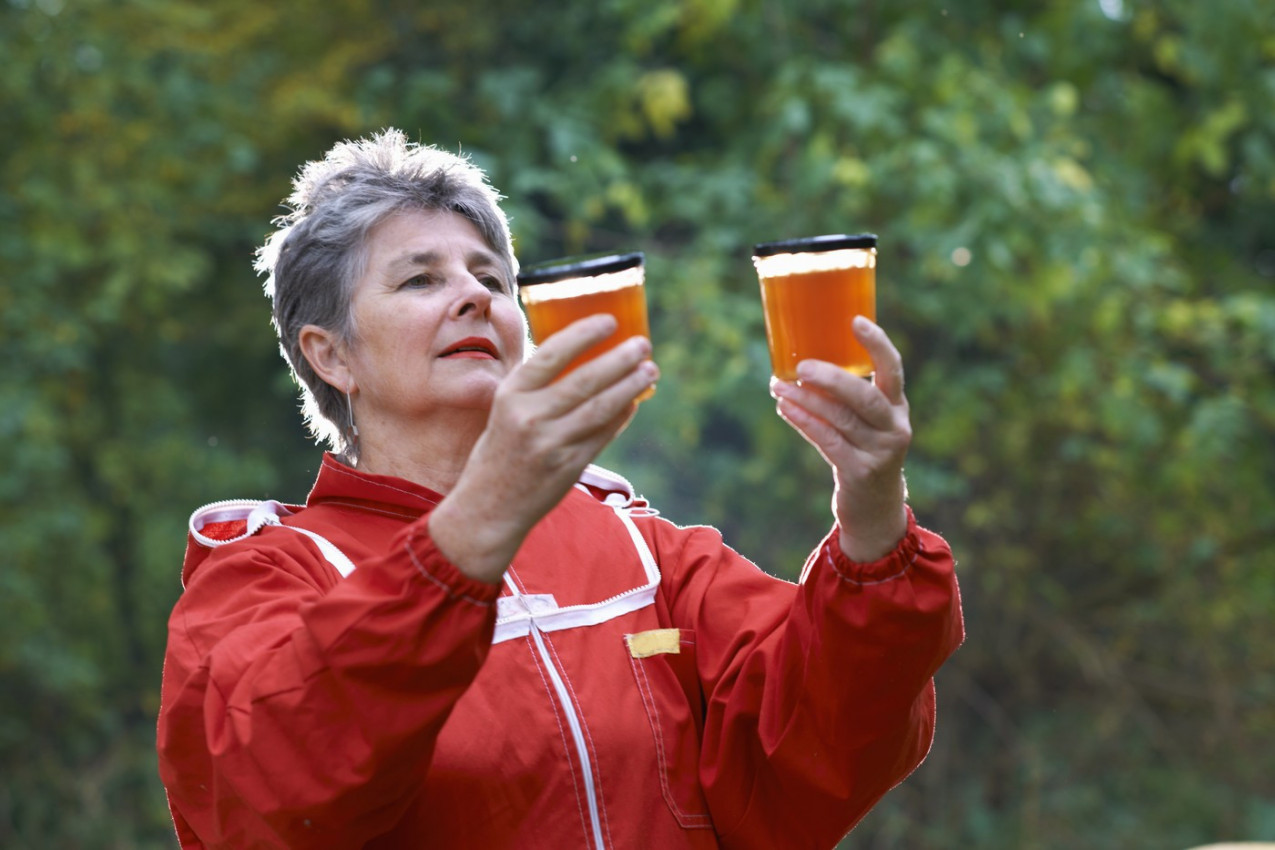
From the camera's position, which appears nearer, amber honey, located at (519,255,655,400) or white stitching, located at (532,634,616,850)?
amber honey, located at (519,255,655,400)

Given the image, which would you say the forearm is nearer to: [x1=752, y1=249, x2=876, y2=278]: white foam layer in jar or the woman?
the woman

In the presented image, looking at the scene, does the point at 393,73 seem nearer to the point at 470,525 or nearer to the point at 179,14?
the point at 179,14

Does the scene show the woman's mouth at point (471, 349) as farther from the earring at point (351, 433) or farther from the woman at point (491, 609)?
the earring at point (351, 433)

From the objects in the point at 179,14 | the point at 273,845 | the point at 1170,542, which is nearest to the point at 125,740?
the point at 179,14

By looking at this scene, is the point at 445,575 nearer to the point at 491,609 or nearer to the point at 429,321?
the point at 491,609

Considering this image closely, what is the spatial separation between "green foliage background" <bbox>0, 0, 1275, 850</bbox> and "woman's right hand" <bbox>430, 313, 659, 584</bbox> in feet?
13.5

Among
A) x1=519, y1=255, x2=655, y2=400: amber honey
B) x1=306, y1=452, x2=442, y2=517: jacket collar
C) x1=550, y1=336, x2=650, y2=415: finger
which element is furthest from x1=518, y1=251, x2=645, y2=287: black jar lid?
x1=306, y1=452, x2=442, y2=517: jacket collar

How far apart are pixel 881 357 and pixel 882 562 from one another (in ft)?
0.96

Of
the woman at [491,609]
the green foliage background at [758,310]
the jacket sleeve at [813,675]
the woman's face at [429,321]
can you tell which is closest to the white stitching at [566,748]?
the woman at [491,609]

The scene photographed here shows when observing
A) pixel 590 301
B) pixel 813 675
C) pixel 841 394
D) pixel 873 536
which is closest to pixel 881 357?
pixel 841 394

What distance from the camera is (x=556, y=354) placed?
155cm

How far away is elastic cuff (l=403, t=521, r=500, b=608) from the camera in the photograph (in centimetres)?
154

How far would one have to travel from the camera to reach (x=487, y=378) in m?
2.13

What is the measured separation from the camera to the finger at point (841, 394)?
1677mm
